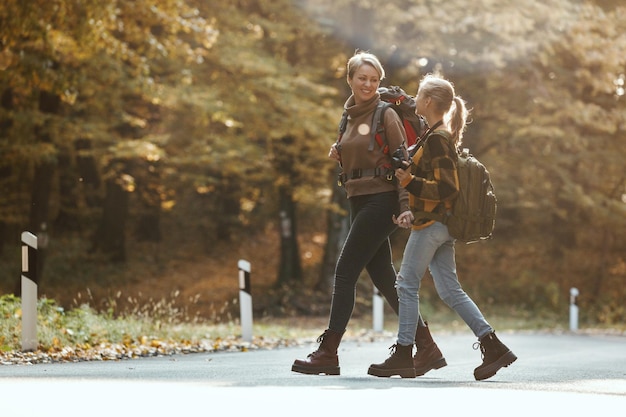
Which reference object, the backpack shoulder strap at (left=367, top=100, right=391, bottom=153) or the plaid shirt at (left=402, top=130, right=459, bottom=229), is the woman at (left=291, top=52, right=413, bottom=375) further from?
the plaid shirt at (left=402, top=130, right=459, bottom=229)

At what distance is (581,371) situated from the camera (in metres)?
9.33

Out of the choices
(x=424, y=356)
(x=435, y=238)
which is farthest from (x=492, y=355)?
(x=435, y=238)

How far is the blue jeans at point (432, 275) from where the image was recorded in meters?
7.41

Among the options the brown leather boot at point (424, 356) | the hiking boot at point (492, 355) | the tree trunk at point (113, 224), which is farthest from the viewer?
the tree trunk at point (113, 224)

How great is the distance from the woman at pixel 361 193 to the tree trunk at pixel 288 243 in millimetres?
21433

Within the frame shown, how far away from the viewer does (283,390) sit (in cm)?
677

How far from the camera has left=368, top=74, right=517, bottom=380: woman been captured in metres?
7.30

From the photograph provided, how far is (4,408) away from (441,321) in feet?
64.4

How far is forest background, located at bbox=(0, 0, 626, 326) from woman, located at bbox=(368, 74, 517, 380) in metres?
11.6

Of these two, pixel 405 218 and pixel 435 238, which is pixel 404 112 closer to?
pixel 405 218

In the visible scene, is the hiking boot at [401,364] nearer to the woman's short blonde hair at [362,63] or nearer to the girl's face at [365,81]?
the girl's face at [365,81]

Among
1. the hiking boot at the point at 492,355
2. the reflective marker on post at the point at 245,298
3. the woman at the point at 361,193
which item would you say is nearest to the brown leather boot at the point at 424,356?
the hiking boot at the point at 492,355

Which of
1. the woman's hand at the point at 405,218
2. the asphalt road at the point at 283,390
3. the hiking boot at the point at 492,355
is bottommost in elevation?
the asphalt road at the point at 283,390

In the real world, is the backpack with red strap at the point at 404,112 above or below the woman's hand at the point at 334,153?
above
